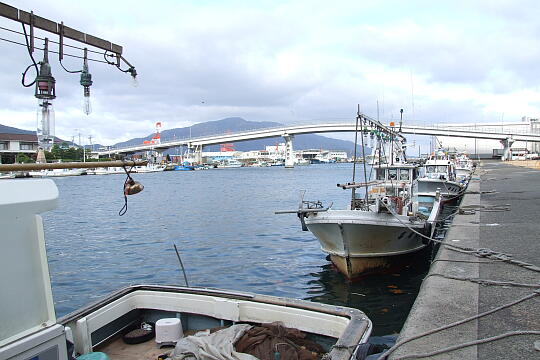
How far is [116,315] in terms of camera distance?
19.5ft

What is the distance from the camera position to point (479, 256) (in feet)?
26.9

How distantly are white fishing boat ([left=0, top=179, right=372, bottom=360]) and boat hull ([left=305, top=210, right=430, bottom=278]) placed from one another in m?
6.27

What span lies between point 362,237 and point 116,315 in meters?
7.58

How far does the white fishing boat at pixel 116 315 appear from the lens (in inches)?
117

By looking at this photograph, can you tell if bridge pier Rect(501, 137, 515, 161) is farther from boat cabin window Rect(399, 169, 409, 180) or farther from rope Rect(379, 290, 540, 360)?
rope Rect(379, 290, 540, 360)

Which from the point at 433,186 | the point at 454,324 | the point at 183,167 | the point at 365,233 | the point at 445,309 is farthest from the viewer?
the point at 183,167

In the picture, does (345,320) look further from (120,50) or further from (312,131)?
(312,131)

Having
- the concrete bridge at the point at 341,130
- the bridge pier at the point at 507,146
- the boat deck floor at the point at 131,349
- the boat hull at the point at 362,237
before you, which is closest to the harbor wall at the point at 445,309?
the boat deck floor at the point at 131,349

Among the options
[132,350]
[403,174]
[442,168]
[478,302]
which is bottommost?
[132,350]

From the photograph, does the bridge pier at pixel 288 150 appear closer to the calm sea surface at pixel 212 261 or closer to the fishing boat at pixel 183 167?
the fishing boat at pixel 183 167

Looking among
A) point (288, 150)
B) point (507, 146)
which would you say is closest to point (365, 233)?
point (507, 146)

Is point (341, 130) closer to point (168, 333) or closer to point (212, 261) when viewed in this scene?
point (212, 261)

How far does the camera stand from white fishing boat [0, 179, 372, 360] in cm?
296

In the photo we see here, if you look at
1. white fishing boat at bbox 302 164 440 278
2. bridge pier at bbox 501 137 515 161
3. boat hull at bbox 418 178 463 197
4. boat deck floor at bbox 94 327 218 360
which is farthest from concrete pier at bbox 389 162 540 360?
bridge pier at bbox 501 137 515 161
